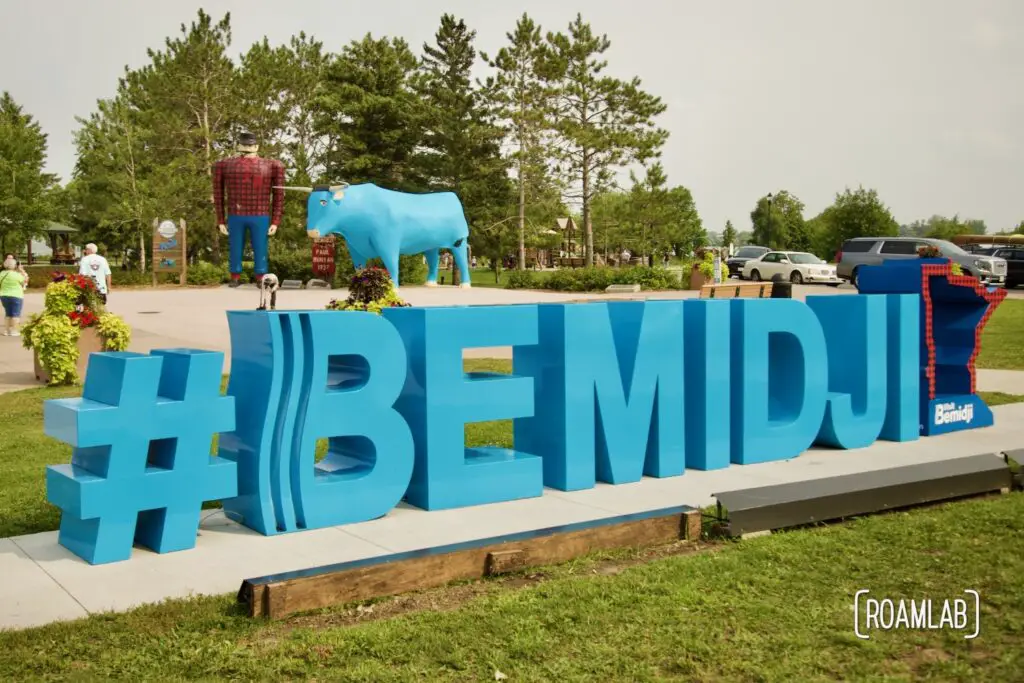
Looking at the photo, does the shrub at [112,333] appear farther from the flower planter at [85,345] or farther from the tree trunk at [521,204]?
the tree trunk at [521,204]

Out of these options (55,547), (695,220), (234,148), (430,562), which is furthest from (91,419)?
(695,220)

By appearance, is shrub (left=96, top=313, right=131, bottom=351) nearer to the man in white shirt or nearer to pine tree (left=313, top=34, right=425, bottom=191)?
the man in white shirt

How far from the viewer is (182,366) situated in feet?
20.4

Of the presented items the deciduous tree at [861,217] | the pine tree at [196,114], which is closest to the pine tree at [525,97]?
the pine tree at [196,114]

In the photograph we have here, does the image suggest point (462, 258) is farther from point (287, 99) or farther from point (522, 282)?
point (287, 99)

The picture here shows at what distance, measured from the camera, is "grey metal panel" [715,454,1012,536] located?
Answer: 6.36 meters

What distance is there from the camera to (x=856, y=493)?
6.66m

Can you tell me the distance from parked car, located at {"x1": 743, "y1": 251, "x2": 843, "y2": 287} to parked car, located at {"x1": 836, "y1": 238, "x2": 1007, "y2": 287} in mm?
645

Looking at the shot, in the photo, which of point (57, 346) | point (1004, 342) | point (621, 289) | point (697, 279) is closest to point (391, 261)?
point (621, 289)

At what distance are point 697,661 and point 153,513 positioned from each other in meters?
3.50

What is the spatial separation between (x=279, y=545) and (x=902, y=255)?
3337 centimetres

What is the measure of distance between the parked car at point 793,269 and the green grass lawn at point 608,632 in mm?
34071

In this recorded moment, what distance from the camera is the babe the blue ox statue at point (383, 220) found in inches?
1109

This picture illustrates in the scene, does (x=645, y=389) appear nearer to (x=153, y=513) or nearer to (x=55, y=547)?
(x=153, y=513)
